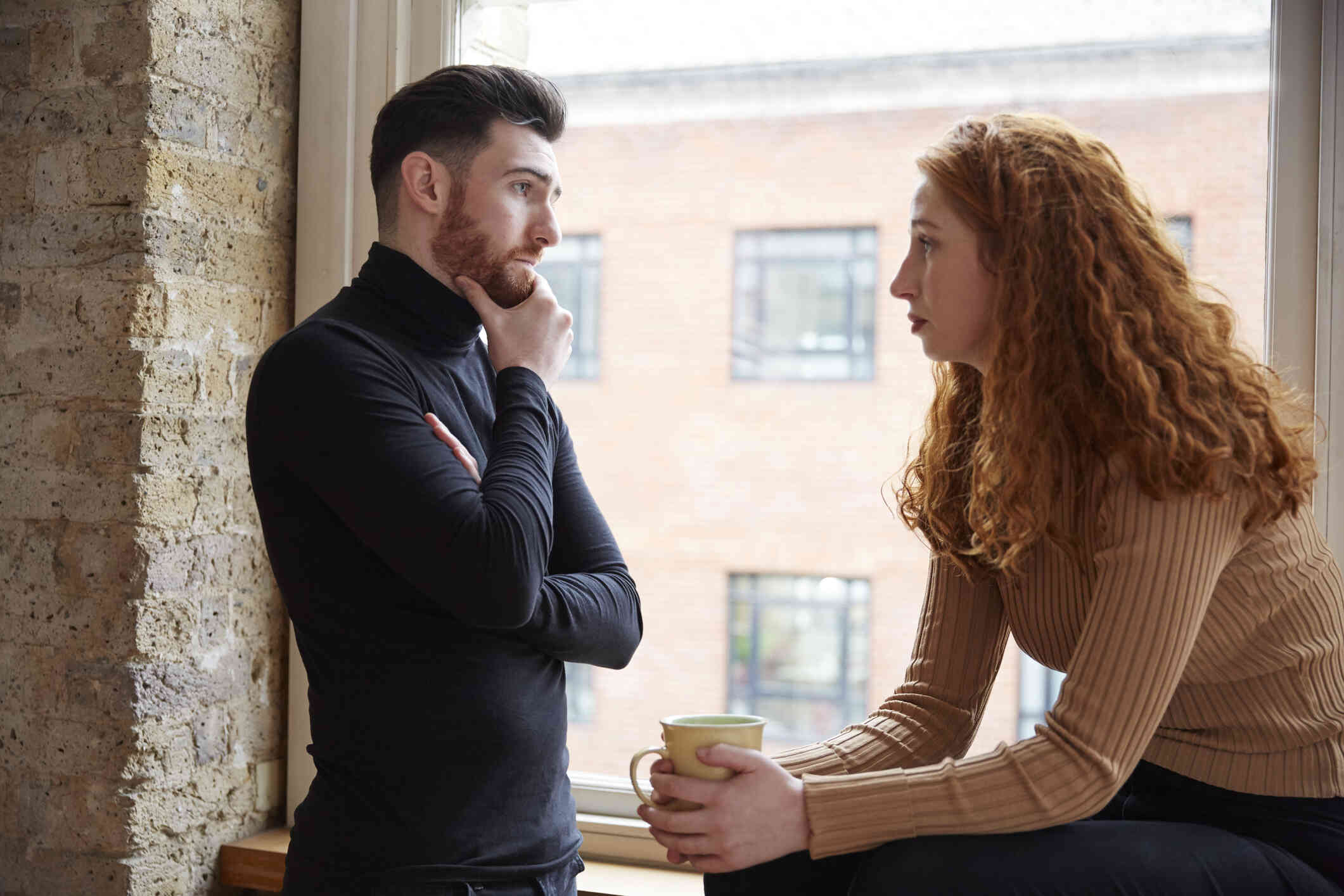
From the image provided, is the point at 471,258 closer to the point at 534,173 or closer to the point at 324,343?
the point at 534,173

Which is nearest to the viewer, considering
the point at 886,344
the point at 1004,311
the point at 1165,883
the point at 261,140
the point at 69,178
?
the point at 1165,883

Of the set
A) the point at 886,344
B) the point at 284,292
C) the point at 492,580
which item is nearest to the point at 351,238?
the point at 284,292

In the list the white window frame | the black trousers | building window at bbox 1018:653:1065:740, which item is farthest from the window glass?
the black trousers

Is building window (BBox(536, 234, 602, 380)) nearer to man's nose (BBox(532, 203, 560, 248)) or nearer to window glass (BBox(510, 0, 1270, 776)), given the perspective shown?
window glass (BBox(510, 0, 1270, 776))

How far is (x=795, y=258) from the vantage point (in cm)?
947

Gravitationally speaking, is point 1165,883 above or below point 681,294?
below

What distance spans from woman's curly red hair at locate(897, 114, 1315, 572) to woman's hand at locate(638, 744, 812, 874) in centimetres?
35

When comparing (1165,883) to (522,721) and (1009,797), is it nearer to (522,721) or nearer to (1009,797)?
(1009,797)

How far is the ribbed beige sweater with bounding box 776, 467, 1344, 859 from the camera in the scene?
108 cm

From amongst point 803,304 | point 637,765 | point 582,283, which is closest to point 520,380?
point 637,765

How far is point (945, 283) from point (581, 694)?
808 centimetres

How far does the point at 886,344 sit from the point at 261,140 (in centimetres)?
744

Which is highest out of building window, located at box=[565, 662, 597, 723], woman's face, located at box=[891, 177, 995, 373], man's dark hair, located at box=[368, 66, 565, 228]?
man's dark hair, located at box=[368, 66, 565, 228]

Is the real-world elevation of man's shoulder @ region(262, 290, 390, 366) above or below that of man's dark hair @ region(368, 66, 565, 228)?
below
